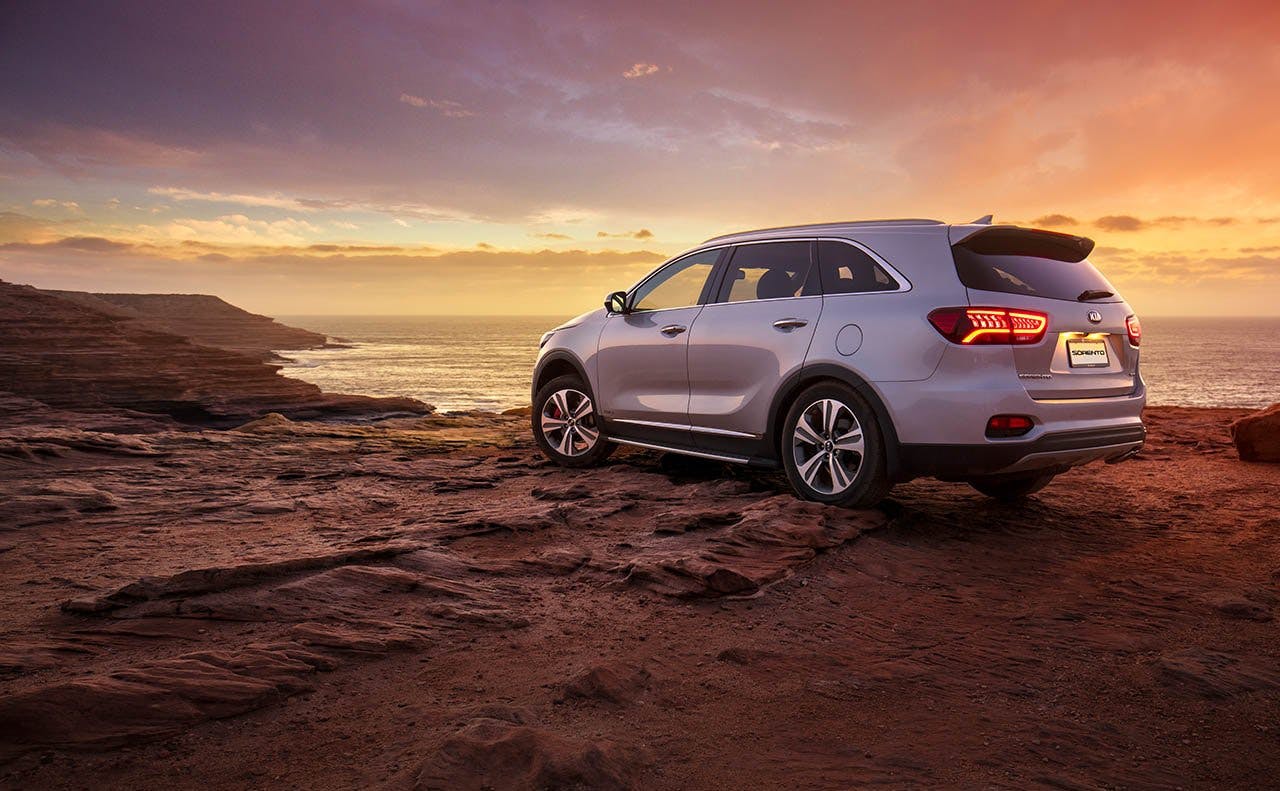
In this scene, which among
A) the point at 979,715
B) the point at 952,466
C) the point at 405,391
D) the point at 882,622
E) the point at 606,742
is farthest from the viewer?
the point at 405,391

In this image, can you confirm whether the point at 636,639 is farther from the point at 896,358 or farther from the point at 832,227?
the point at 832,227

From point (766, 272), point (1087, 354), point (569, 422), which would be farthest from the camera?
point (569, 422)

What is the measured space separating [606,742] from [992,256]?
3965mm

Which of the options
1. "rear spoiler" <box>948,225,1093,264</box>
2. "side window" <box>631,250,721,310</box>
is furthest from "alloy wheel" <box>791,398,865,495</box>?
"side window" <box>631,250,721,310</box>

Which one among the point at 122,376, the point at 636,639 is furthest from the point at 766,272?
the point at 122,376

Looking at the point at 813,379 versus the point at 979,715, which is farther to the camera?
the point at 813,379

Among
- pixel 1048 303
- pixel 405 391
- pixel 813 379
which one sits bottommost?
pixel 405 391

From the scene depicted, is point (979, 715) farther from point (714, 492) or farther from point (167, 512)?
point (167, 512)

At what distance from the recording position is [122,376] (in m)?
26.3

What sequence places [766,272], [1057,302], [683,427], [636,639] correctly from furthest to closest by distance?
[683,427]
[766,272]
[1057,302]
[636,639]

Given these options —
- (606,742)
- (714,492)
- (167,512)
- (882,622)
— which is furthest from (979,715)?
(167,512)

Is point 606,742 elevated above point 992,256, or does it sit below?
below

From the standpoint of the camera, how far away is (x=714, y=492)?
21.1 feet

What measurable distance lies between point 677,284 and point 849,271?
1772mm
